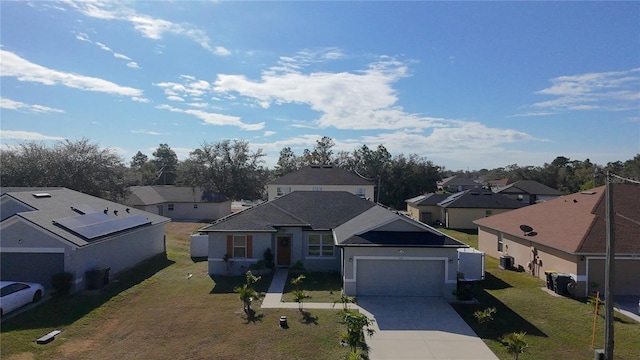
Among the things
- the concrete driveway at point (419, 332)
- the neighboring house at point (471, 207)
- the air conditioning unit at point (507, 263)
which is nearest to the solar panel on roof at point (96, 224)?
the concrete driveway at point (419, 332)

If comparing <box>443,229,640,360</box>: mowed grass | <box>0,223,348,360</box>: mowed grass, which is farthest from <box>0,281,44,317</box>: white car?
<box>443,229,640,360</box>: mowed grass

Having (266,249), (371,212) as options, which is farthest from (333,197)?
(266,249)

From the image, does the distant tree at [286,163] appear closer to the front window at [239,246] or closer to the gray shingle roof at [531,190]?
the gray shingle roof at [531,190]

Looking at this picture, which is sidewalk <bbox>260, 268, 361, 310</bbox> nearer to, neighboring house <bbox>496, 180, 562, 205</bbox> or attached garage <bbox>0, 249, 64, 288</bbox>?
attached garage <bbox>0, 249, 64, 288</bbox>

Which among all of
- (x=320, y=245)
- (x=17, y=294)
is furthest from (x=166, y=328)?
(x=320, y=245)

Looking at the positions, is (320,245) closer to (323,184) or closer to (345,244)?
(345,244)

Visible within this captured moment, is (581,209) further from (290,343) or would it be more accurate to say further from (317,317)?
(290,343)
